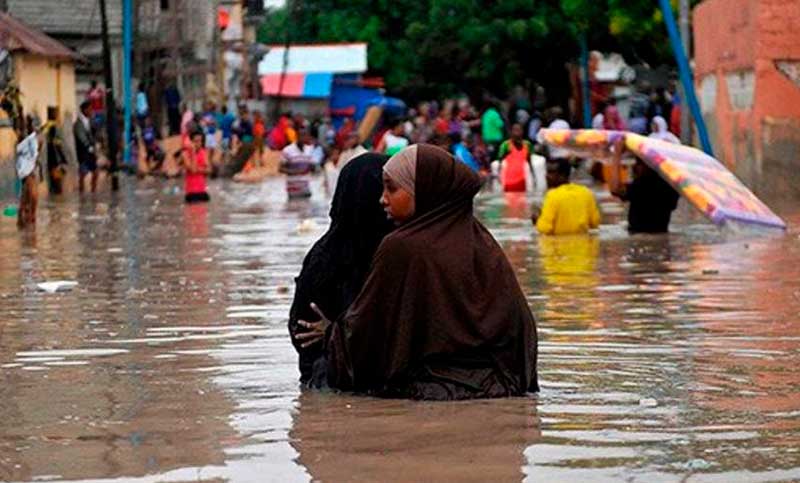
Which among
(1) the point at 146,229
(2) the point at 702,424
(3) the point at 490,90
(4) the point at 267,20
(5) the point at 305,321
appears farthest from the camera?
(4) the point at 267,20

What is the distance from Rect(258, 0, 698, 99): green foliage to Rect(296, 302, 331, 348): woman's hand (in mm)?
35617

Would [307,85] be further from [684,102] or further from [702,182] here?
[702,182]

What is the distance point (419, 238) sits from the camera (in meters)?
8.97

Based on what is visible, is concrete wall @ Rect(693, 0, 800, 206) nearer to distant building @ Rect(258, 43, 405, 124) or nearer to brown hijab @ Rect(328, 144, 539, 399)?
brown hijab @ Rect(328, 144, 539, 399)

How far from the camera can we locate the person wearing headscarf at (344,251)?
9289 millimetres

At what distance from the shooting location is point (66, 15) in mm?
53688

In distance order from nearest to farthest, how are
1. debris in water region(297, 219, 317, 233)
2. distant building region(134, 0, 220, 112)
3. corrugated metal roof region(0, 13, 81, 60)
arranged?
debris in water region(297, 219, 317, 233) → corrugated metal roof region(0, 13, 81, 60) → distant building region(134, 0, 220, 112)

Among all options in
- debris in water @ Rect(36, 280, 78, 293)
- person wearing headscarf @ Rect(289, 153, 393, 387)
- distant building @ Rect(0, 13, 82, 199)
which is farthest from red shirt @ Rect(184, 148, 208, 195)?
person wearing headscarf @ Rect(289, 153, 393, 387)

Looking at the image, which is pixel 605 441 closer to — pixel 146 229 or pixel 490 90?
pixel 146 229

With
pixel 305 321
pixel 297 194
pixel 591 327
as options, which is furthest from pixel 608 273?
pixel 297 194

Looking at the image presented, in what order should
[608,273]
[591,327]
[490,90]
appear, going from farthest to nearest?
[490,90] < [608,273] < [591,327]

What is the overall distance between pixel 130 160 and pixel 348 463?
39.7 metres

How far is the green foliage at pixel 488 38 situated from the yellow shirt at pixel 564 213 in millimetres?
23526

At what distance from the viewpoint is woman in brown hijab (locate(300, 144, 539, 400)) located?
29.3ft
